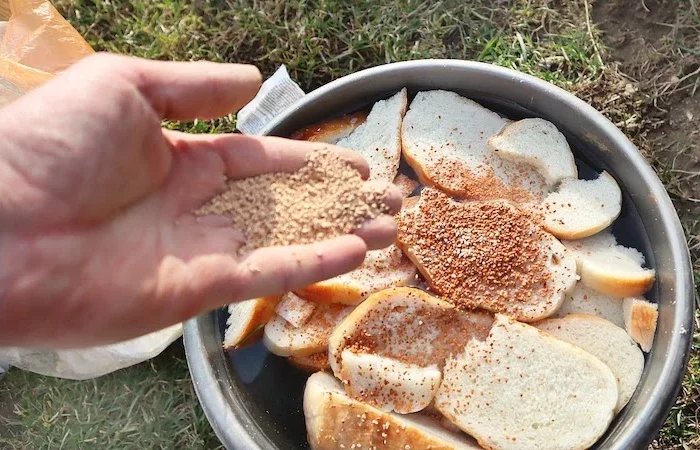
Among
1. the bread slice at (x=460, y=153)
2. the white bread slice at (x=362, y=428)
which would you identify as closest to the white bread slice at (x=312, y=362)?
the white bread slice at (x=362, y=428)

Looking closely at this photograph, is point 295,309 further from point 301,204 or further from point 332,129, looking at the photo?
point 332,129

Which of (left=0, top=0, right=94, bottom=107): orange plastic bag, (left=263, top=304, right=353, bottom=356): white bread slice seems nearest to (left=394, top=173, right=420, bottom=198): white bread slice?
(left=263, top=304, right=353, bottom=356): white bread slice

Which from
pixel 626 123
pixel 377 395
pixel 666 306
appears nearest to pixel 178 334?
pixel 377 395

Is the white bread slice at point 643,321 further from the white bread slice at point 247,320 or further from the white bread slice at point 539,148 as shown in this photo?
the white bread slice at point 247,320

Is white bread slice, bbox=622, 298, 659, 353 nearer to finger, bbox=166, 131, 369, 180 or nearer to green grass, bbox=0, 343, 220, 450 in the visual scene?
finger, bbox=166, 131, 369, 180

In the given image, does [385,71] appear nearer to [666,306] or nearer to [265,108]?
[265,108]
